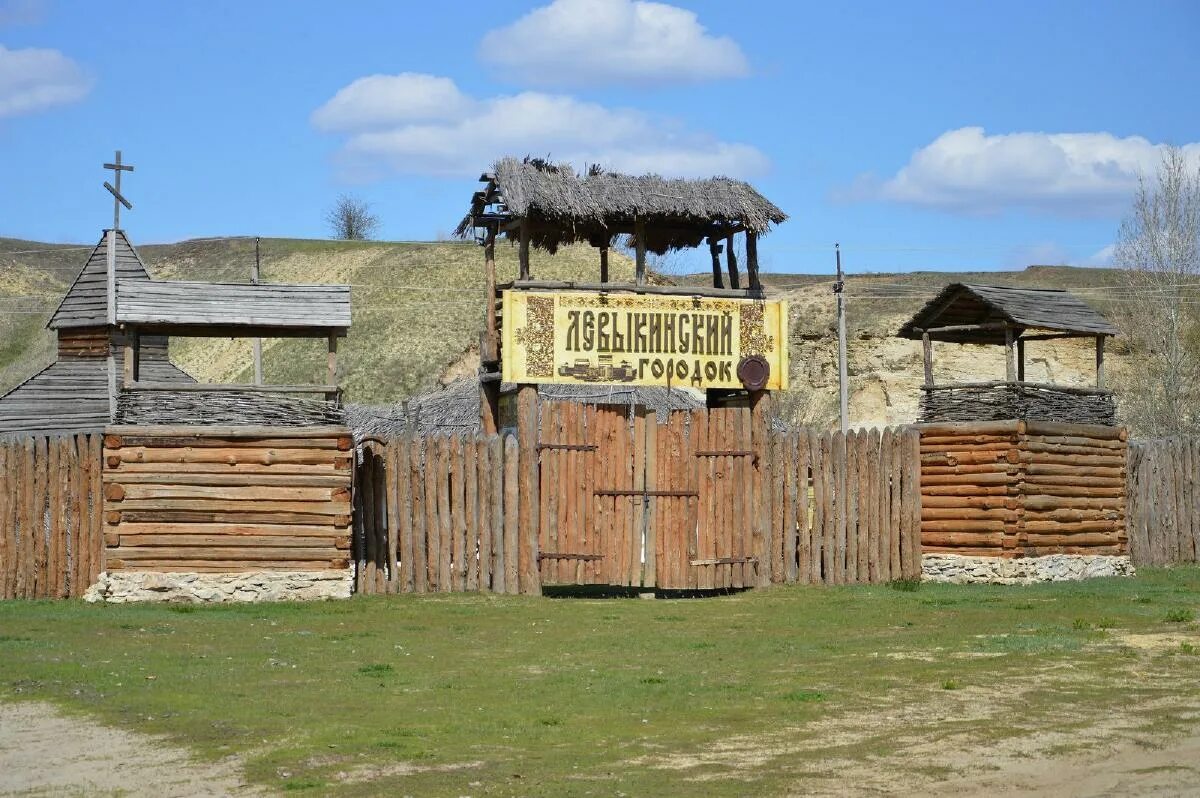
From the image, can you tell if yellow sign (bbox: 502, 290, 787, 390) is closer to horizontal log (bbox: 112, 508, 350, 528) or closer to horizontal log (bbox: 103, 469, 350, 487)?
horizontal log (bbox: 103, 469, 350, 487)

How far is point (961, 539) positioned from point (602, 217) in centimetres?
737

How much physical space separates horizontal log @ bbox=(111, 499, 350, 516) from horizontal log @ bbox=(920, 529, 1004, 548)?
9.14 meters

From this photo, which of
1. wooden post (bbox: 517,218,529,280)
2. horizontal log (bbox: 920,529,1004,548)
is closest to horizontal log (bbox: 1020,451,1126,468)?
horizontal log (bbox: 920,529,1004,548)

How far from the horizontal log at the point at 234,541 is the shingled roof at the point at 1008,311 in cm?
1060

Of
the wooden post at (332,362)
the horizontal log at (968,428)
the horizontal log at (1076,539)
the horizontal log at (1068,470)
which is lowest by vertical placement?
the horizontal log at (1076,539)

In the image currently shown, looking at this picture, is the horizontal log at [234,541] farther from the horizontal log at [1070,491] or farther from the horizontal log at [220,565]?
the horizontal log at [1070,491]

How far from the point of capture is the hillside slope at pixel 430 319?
54419 millimetres

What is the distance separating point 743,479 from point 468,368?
45.9 meters

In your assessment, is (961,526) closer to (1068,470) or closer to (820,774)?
(1068,470)

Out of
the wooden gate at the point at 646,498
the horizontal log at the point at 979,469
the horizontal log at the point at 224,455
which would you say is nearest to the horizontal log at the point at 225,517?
the horizontal log at the point at 224,455

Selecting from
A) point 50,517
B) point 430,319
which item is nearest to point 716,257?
point 50,517

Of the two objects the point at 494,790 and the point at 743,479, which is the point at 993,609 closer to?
the point at 743,479

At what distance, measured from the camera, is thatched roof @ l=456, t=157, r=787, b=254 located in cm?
2262

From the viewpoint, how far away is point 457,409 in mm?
38406
